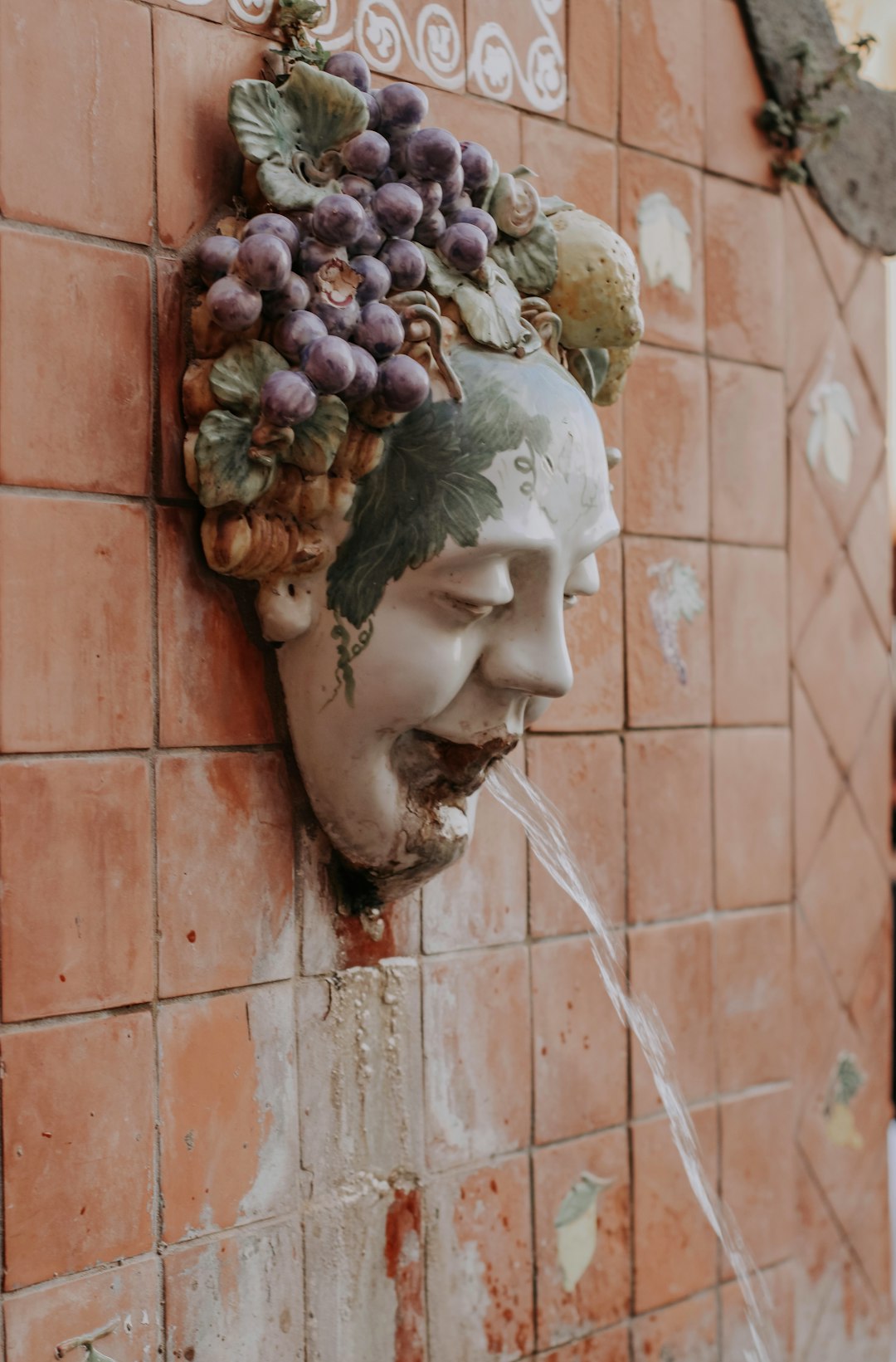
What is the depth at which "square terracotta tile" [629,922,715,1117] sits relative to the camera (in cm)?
149

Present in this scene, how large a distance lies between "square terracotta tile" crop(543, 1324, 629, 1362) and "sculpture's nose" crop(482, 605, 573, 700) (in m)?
0.68

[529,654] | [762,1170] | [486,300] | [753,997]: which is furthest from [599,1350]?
[486,300]

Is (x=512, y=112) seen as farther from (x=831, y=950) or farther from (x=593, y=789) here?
(x=831, y=950)

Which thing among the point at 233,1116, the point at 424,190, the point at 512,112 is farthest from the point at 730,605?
the point at 233,1116

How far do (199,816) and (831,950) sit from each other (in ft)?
3.14

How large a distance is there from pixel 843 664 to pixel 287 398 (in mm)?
1014

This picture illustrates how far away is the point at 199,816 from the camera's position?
1.10 metres

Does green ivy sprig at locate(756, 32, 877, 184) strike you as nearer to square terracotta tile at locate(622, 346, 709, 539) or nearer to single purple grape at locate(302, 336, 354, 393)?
square terracotta tile at locate(622, 346, 709, 539)

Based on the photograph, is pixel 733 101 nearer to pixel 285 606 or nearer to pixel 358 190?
pixel 358 190

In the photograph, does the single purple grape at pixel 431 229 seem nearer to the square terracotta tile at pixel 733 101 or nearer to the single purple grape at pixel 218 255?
the single purple grape at pixel 218 255

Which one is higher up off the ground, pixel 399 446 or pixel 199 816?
pixel 399 446

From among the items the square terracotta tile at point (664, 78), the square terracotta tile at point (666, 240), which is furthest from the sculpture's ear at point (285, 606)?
the square terracotta tile at point (664, 78)

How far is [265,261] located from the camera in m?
0.99

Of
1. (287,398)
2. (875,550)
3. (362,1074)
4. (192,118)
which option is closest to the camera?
(287,398)
